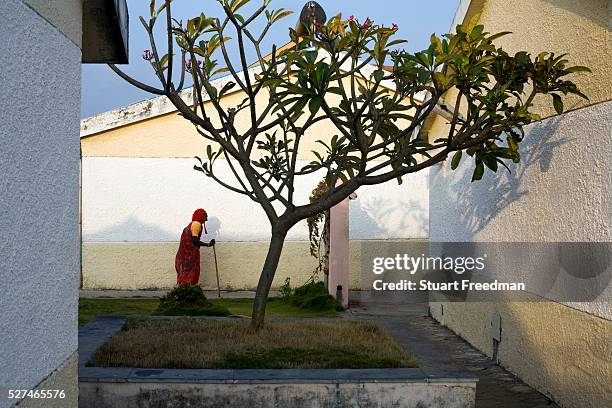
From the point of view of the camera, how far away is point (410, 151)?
6785 millimetres

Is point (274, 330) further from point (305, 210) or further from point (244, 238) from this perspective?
point (244, 238)

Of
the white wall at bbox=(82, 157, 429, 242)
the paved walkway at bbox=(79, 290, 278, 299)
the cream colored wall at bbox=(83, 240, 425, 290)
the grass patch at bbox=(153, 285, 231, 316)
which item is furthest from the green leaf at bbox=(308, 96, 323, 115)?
the cream colored wall at bbox=(83, 240, 425, 290)

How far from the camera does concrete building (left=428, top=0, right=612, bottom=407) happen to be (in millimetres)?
5449

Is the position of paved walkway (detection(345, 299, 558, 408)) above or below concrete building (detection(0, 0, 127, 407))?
below

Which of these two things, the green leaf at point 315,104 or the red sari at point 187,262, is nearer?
the green leaf at point 315,104

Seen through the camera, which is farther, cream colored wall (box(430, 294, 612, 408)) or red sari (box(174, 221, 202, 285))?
red sari (box(174, 221, 202, 285))

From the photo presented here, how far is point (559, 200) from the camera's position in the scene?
6270mm

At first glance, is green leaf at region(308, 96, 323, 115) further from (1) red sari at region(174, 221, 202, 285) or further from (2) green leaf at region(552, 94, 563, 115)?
(1) red sari at region(174, 221, 202, 285)

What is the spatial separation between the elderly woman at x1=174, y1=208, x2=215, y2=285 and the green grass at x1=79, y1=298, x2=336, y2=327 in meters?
0.58

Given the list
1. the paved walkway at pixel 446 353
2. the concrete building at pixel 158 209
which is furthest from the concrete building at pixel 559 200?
the concrete building at pixel 158 209

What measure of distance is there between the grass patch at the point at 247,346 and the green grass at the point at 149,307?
10.8ft

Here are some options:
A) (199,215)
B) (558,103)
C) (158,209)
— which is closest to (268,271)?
(558,103)

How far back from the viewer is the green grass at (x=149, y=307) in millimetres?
10938

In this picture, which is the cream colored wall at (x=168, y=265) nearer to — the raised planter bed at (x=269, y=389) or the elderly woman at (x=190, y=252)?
the elderly woman at (x=190, y=252)
